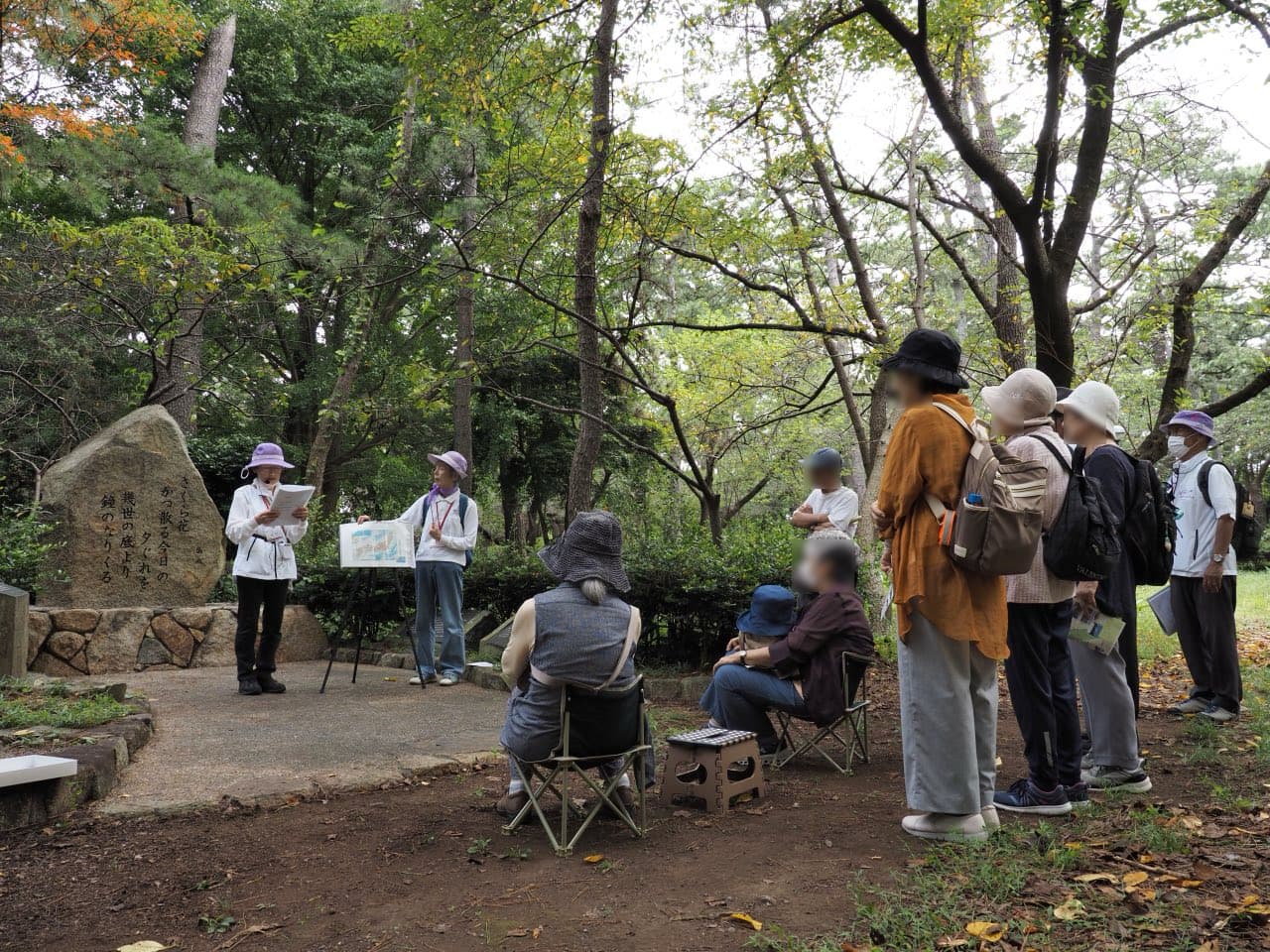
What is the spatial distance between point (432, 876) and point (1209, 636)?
5.25m

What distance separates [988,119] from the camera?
34.8 ft

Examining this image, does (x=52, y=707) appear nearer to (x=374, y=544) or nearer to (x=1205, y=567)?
(x=374, y=544)

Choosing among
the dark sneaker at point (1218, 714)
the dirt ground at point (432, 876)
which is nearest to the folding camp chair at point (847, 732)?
the dirt ground at point (432, 876)

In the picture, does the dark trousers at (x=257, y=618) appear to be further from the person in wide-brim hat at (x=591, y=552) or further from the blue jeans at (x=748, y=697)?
the person in wide-brim hat at (x=591, y=552)

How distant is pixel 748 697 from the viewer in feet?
15.9

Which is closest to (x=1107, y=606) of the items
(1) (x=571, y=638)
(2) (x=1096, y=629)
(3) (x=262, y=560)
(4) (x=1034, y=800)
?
(2) (x=1096, y=629)

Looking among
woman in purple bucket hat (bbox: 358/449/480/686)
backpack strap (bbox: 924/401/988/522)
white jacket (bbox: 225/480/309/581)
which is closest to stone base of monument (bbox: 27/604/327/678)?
white jacket (bbox: 225/480/309/581)

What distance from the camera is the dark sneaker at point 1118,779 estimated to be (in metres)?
4.34

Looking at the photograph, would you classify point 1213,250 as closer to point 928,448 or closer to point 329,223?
point 928,448

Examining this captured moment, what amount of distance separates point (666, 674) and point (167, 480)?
570 cm

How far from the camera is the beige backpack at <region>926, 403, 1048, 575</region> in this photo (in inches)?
133

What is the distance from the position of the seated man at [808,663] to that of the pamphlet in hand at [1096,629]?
980mm

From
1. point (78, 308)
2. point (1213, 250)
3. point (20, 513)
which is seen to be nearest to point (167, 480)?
point (20, 513)

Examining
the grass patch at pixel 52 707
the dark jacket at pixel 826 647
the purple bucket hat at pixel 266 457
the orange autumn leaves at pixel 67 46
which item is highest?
the orange autumn leaves at pixel 67 46
